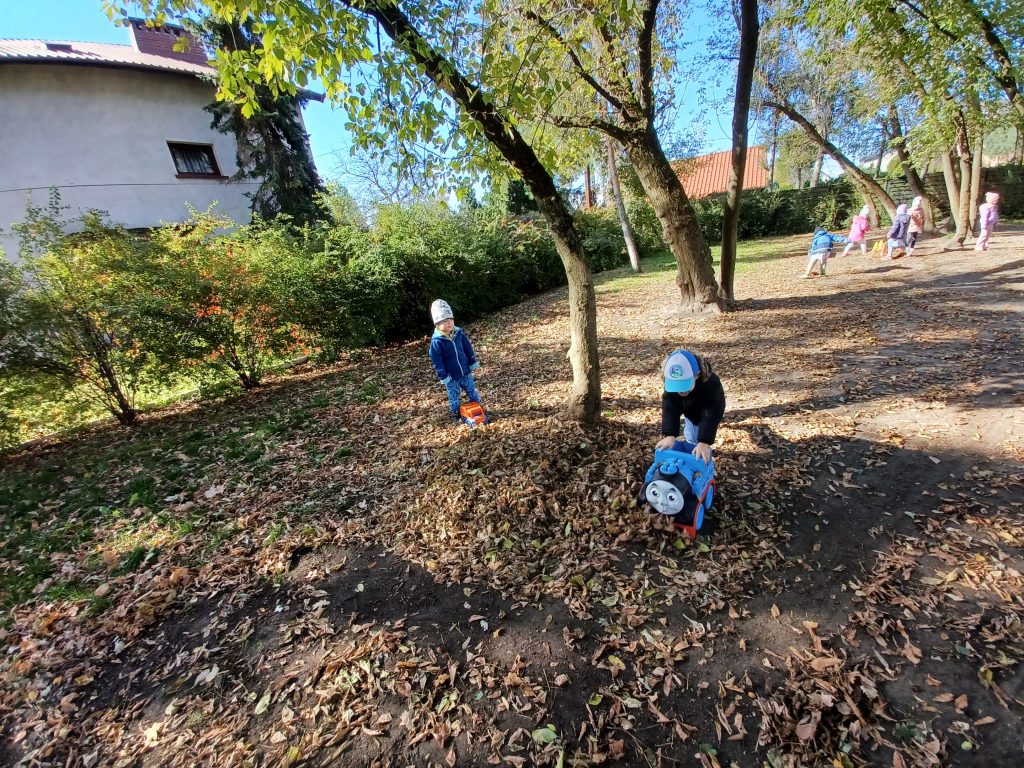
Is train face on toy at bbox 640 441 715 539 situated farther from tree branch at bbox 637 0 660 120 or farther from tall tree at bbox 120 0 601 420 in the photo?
tree branch at bbox 637 0 660 120

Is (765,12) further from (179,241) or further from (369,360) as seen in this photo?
(179,241)

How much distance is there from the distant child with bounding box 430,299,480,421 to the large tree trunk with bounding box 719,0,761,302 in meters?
6.34

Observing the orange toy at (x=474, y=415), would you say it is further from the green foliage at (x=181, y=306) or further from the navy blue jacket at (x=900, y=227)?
the navy blue jacket at (x=900, y=227)

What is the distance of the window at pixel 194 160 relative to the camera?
16.4 m

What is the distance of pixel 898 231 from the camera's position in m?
12.0

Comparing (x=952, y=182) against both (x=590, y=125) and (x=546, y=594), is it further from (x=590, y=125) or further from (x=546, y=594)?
(x=546, y=594)

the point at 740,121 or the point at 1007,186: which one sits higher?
the point at 740,121

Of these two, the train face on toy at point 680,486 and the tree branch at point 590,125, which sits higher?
the tree branch at point 590,125

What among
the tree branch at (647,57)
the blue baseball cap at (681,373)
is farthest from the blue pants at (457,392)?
the tree branch at (647,57)

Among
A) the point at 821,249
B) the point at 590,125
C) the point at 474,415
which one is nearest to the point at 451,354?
the point at 474,415

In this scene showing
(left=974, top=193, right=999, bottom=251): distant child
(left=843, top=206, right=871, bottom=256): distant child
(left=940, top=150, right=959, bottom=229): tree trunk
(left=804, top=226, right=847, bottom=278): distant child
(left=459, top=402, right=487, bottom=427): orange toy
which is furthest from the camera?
(left=843, top=206, right=871, bottom=256): distant child

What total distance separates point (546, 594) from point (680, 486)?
48.1 inches

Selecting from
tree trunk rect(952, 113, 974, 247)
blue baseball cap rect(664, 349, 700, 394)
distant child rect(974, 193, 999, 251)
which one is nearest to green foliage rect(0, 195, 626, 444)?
blue baseball cap rect(664, 349, 700, 394)

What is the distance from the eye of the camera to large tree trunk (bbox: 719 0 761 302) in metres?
7.75
